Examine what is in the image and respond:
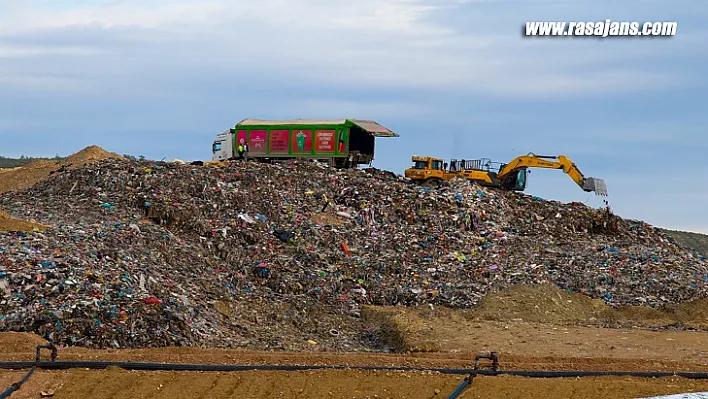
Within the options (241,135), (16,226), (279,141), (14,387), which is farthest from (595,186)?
(14,387)

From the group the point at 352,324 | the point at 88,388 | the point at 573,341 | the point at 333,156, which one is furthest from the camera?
the point at 333,156

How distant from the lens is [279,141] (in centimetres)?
3138

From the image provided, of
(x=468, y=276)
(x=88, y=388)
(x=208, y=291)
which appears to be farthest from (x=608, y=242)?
(x=88, y=388)

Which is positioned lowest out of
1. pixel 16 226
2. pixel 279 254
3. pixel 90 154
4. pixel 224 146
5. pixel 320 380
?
pixel 320 380

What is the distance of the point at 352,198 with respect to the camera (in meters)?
25.7

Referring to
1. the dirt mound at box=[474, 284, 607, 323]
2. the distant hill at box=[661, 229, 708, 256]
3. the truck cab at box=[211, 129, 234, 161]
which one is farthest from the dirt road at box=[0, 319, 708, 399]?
the distant hill at box=[661, 229, 708, 256]

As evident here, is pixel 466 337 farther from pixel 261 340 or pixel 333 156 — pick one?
pixel 333 156

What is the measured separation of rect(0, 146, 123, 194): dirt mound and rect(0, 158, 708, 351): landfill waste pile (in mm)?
2605

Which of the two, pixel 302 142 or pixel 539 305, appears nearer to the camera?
pixel 539 305

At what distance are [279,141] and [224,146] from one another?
244 cm

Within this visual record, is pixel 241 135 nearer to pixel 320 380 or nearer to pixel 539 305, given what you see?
pixel 539 305

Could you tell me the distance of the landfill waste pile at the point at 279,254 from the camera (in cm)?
1509

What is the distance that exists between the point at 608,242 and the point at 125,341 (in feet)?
48.0

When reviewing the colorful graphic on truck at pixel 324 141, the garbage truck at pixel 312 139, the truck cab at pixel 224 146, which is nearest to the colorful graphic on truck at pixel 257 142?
the garbage truck at pixel 312 139
